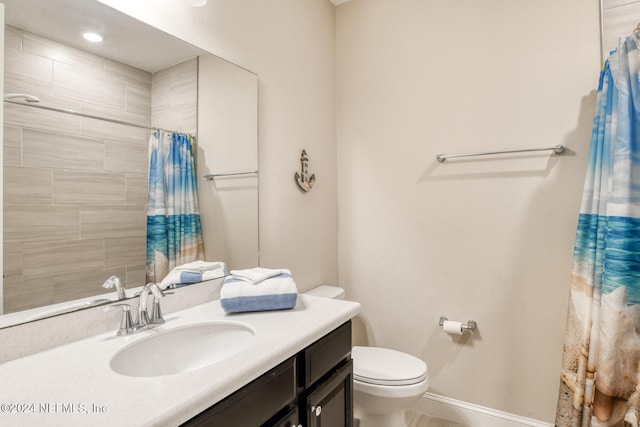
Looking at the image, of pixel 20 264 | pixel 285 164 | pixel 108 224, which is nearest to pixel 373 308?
pixel 285 164

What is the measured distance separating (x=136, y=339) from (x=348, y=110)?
187 cm

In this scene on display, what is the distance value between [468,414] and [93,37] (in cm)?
246

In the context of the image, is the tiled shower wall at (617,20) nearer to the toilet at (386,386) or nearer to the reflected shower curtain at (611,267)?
the reflected shower curtain at (611,267)

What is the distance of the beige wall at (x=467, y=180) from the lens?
1715mm

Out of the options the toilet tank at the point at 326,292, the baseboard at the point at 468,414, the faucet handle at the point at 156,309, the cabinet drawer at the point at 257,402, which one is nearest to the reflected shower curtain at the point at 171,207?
the faucet handle at the point at 156,309

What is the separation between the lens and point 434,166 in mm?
2035

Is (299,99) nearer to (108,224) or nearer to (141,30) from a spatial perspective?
(141,30)

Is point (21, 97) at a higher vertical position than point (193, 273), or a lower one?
higher

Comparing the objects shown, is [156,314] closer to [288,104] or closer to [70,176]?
[70,176]

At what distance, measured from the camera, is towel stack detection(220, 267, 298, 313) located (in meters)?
1.20

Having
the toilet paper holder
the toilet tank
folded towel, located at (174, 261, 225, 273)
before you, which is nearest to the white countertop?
folded towel, located at (174, 261, 225, 273)

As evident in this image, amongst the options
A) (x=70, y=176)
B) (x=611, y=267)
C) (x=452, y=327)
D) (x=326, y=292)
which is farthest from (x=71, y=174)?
(x=611, y=267)

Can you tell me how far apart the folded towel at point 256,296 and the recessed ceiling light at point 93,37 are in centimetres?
90

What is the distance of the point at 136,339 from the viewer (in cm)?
99
